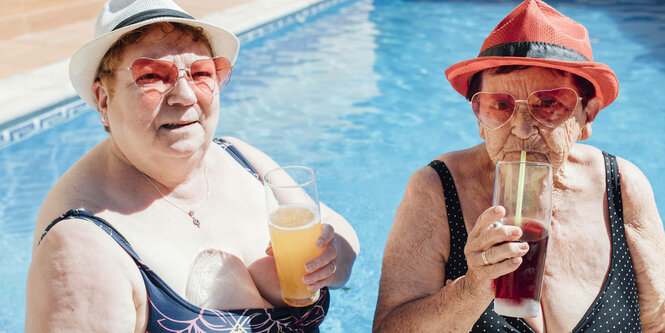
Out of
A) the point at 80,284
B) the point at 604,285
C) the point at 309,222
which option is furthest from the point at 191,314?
the point at 604,285

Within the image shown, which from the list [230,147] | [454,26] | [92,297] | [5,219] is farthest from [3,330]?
[454,26]

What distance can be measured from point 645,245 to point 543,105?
788mm

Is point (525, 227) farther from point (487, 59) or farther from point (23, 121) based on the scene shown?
point (23, 121)

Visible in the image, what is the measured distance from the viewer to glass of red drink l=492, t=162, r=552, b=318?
182cm

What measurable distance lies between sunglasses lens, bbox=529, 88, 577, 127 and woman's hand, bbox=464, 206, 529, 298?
64cm

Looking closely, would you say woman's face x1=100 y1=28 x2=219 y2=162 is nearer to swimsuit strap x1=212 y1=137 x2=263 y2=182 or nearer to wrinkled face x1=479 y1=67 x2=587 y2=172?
swimsuit strap x1=212 y1=137 x2=263 y2=182

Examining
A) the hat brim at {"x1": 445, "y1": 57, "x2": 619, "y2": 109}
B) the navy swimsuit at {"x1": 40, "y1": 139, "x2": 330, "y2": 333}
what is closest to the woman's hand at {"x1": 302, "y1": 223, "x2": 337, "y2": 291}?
the navy swimsuit at {"x1": 40, "y1": 139, "x2": 330, "y2": 333}

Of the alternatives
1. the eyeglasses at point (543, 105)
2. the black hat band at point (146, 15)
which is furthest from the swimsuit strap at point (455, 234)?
the black hat band at point (146, 15)

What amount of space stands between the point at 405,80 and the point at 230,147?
609 centimetres

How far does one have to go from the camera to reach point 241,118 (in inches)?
281

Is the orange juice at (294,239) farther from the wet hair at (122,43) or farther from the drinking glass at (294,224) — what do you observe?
the wet hair at (122,43)

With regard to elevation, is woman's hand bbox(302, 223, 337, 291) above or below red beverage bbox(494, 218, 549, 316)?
below

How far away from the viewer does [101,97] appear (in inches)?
90.6

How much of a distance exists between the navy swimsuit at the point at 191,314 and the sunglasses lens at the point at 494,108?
1.02 m
